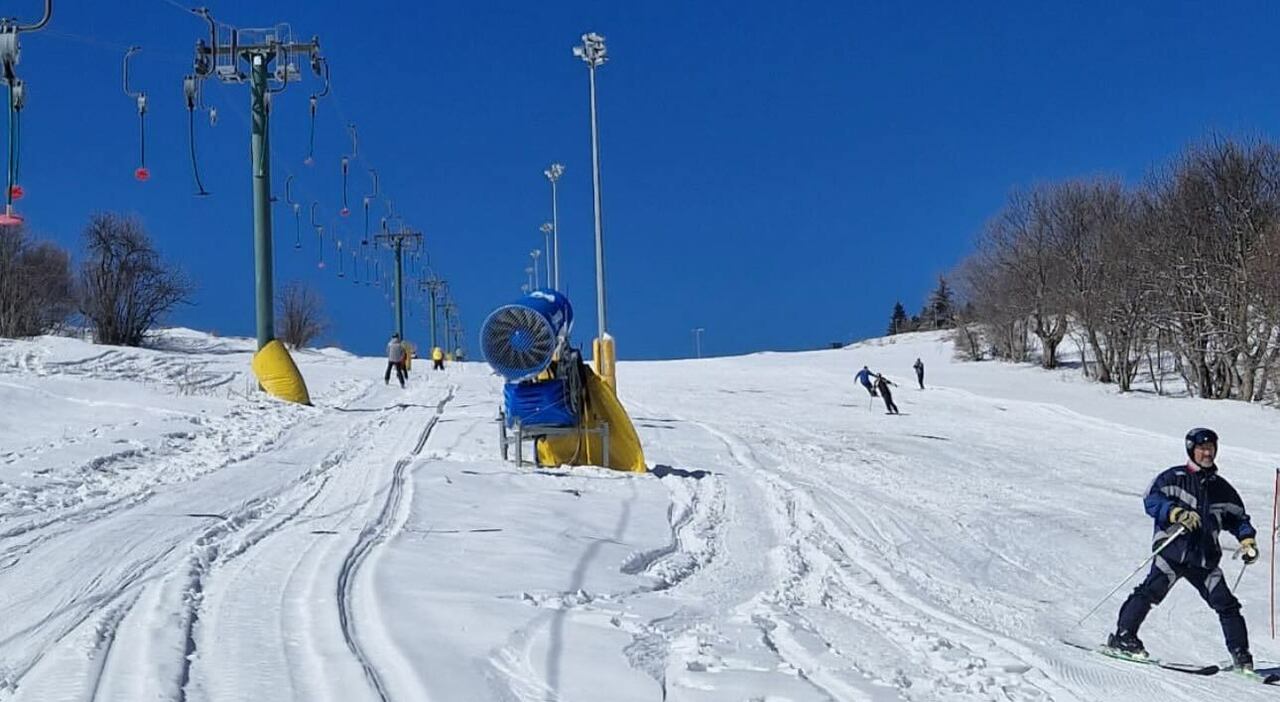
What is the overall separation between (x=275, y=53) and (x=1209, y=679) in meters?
24.8

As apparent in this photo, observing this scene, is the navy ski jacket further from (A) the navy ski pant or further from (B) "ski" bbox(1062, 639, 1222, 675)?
(B) "ski" bbox(1062, 639, 1222, 675)

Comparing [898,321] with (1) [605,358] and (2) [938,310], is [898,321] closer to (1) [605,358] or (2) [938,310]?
(2) [938,310]

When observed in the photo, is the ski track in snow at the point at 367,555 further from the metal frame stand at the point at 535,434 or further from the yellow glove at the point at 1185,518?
the yellow glove at the point at 1185,518

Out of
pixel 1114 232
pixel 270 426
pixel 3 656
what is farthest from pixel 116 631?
pixel 1114 232

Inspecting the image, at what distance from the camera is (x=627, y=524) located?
402 inches

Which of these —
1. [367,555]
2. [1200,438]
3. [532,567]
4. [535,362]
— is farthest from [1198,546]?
[535,362]

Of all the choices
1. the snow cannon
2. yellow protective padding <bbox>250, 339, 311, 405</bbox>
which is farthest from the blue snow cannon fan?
yellow protective padding <bbox>250, 339, 311, 405</bbox>

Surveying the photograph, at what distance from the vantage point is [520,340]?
13.6m

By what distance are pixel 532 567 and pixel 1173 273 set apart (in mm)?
44197

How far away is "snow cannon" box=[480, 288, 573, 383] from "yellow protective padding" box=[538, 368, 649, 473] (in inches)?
33.9

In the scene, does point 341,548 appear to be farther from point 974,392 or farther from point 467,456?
point 974,392

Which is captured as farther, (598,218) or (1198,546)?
(598,218)

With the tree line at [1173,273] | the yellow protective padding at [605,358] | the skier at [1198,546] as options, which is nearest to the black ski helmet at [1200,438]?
the skier at [1198,546]

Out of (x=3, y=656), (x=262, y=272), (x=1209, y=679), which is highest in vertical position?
(x=262, y=272)
